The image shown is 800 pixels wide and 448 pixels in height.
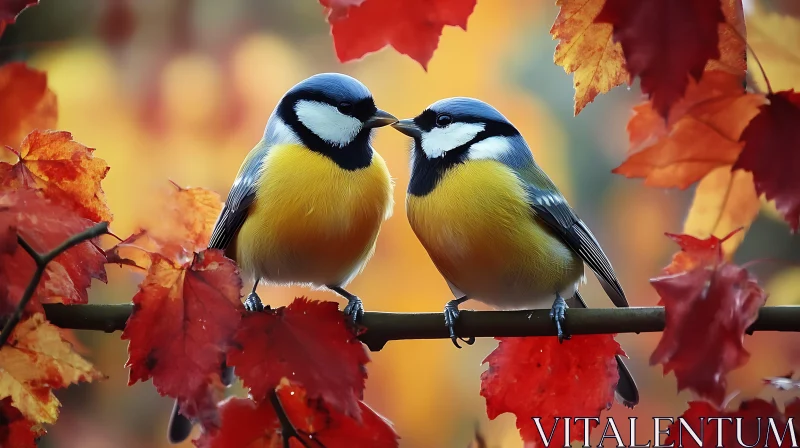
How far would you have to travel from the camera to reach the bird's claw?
26.8 inches

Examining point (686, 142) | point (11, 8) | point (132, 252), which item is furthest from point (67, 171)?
point (686, 142)

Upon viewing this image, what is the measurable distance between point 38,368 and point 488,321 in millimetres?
374

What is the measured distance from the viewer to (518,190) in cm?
93

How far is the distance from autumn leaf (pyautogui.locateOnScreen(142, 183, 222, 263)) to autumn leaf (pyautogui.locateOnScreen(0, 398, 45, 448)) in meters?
0.17

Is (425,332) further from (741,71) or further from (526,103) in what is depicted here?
(526,103)

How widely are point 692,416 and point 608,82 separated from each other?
291mm

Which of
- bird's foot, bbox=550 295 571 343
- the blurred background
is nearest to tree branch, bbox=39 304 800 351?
bird's foot, bbox=550 295 571 343

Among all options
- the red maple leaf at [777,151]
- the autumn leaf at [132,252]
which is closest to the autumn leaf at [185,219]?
the autumn leaf at [132,252]

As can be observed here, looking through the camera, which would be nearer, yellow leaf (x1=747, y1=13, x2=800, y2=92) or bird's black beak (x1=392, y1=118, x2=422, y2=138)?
yellow leaf (x1=747, y1=13, x2=800, y2=92)

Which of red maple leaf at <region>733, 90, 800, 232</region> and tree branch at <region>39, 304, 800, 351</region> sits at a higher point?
Answer: red maple leaf at <region>733, 90, 800, 232</region>

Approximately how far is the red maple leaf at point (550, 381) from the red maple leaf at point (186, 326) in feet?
0.91

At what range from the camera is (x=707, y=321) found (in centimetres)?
57

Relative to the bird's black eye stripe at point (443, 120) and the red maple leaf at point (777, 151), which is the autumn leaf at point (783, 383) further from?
the bird's black eye stripe at point (443, 120)

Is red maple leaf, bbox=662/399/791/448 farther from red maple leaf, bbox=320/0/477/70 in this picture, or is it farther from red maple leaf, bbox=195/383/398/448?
A: red maple leaf, bbox=320/0/477/70
